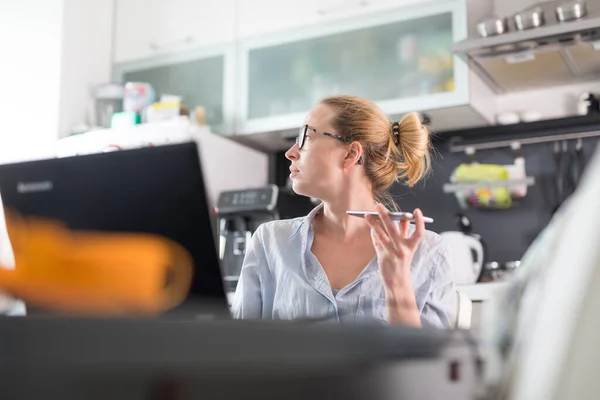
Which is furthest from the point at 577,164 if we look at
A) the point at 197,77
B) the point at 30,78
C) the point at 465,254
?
the point at 30,78

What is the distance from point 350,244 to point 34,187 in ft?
2.61

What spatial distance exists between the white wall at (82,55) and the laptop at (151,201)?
2.35m

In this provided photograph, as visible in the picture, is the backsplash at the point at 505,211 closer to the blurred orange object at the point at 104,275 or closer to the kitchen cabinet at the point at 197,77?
the kitchen cabinet at the point at 197,77

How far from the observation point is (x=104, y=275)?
1.97ft

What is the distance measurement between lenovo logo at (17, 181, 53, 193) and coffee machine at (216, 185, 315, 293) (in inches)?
71.9

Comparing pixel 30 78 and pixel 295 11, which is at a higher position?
pixel 295 11

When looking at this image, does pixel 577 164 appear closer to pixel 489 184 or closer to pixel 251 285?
pixel 489 184

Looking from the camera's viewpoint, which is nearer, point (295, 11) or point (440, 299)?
point (440, 299)

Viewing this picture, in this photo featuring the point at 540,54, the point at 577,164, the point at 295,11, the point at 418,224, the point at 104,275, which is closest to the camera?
the point at 104,275

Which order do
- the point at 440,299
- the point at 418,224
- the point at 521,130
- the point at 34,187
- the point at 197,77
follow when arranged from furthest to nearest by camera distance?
the point at 197,77
the point at 521,130
the point at 440,299
the point at 418,224
the point at 34,187

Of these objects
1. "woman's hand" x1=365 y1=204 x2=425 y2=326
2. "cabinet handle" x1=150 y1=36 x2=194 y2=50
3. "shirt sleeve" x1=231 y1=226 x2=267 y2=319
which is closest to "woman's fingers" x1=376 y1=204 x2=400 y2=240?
"woman's hand" x1=365 y1=204 x2=425 y2=326

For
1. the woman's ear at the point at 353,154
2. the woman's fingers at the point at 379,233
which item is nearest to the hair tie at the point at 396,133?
the woman's ear at the point at 353,154

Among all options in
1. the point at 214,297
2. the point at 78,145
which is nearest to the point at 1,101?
the point at 78,145

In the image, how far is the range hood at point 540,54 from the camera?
2.18m
